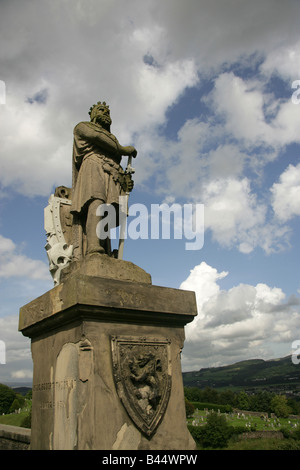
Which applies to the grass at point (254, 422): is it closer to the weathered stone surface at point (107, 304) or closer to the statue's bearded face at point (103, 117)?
the weathered stone surface at point (107, 304)

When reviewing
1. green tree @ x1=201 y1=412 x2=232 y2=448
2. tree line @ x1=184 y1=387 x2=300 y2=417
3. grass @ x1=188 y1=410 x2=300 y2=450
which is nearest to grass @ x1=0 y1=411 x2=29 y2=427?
grass @ x1=188 y1=410 x2=300 y2=450

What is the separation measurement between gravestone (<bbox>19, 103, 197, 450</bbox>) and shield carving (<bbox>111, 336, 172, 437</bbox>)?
0.01 metres

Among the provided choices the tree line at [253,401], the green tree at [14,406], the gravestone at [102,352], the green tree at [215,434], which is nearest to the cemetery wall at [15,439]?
the gravestone at [102,352]

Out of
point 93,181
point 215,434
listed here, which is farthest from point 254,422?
point 93,181

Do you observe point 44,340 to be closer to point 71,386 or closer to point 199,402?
point 71,386

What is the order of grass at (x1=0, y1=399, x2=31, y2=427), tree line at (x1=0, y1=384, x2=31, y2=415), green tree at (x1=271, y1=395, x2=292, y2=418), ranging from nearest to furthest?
grass at (x1=0, y1=399, x2=31, y2=427)
tree line at (x1=0, y1=384, x2=31, y2=415)
green tree at (x1=271, y1=395, x2=292, y2=418)

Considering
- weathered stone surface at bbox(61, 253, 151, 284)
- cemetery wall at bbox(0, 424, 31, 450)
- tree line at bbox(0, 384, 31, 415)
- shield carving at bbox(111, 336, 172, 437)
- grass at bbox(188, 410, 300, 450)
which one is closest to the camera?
shield carving at bbox(111, 336, 172, 437)

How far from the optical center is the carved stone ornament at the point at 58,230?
5234 millimetres

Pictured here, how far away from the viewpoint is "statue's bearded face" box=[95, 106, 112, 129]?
19.2 feet

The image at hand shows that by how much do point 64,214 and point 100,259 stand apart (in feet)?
5.39

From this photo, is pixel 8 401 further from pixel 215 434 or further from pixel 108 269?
pixel 108 269

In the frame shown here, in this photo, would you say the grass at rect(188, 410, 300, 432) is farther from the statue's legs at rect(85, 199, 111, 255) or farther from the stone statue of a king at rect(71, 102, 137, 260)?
the statue's legs at rect(85, 199, 111, 255)

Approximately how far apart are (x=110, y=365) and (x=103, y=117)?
13.2 feet
